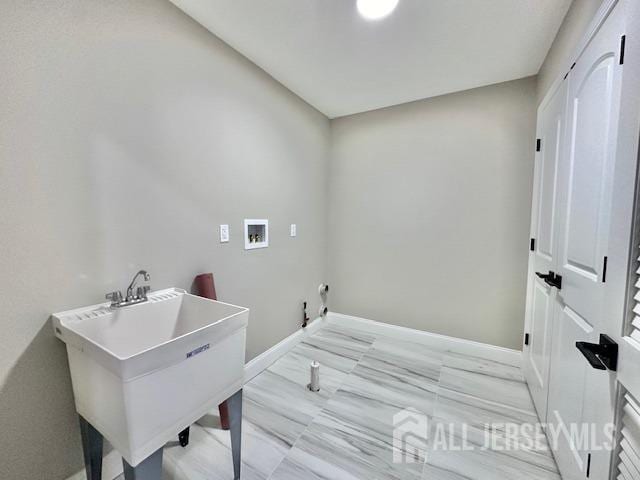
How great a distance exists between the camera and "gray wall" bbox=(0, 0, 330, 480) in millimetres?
1002

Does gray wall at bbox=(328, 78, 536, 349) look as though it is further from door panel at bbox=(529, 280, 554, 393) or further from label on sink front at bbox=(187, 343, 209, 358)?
label on sink front at bbox=(187, 343, 209, 358)

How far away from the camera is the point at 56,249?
1.10 meters

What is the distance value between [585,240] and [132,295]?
82.7 inches

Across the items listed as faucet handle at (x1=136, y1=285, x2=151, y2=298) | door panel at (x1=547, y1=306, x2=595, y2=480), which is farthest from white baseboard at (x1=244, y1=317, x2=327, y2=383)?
door panel at (x1=547, y1=306, x2=595, y2=480)

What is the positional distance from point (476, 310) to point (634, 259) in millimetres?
1903

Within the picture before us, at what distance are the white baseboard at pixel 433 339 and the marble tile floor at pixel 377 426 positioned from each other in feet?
0.27

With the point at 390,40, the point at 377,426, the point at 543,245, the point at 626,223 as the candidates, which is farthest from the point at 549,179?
the point at 377,426

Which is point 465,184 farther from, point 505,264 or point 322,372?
point 322,372

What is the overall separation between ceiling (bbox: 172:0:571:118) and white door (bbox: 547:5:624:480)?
1.91 feet

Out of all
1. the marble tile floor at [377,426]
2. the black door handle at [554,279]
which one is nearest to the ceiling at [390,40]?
the black door handle at [554,279]

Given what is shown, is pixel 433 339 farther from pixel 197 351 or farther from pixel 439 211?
pixel 197 351

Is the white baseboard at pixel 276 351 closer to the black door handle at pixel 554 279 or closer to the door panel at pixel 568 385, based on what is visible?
the door panel at pixel 568 385

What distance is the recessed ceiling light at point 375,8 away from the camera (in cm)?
139

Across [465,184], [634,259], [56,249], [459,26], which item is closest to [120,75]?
[56,249]
